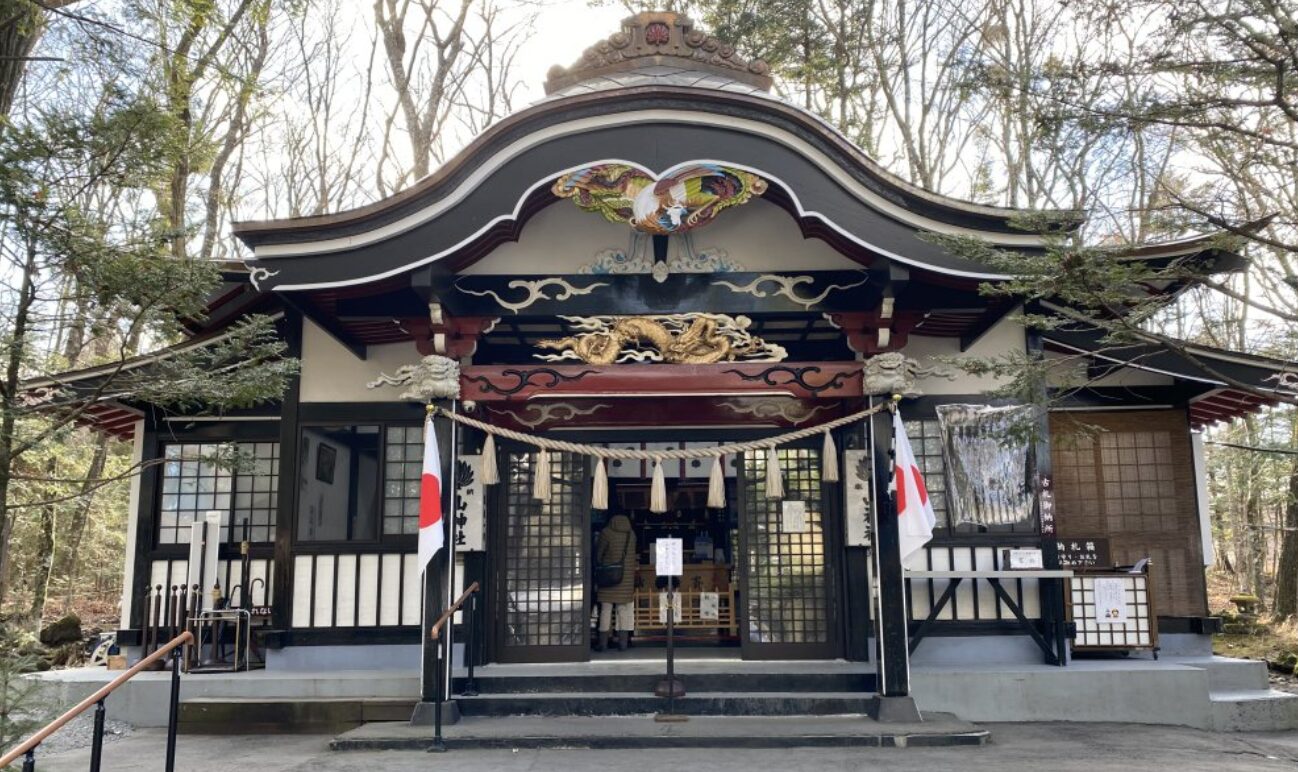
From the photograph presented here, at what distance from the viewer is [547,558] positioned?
9.95 metres

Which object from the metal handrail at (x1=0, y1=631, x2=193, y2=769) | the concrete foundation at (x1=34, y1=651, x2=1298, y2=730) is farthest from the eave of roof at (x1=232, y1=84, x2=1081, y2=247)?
the concrete foundation at (x1=34, y1=651, x2=1298, y2=730)

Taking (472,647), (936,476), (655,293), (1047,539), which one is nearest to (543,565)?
(472,647)

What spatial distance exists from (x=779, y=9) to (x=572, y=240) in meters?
9.64

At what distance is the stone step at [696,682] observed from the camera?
8.70 metres

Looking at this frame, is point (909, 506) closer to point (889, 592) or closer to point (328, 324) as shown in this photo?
point (889, 592)

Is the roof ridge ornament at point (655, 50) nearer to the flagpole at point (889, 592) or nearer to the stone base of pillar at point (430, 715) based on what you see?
the flagpole at point (889, 592)

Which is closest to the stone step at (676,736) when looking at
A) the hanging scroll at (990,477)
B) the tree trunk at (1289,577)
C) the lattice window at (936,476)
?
the lattice window at (936,476)

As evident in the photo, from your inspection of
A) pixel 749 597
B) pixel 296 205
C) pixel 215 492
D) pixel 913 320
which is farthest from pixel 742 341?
pixel 296 205

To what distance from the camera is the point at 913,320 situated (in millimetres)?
8875

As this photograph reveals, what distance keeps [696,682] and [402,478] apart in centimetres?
374

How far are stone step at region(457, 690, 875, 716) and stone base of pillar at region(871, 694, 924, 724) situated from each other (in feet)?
0.66

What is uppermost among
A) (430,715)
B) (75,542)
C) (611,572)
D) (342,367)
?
(342,367)

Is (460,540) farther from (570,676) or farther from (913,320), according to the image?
(913,320)

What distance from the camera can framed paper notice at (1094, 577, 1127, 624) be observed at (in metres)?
9.73
